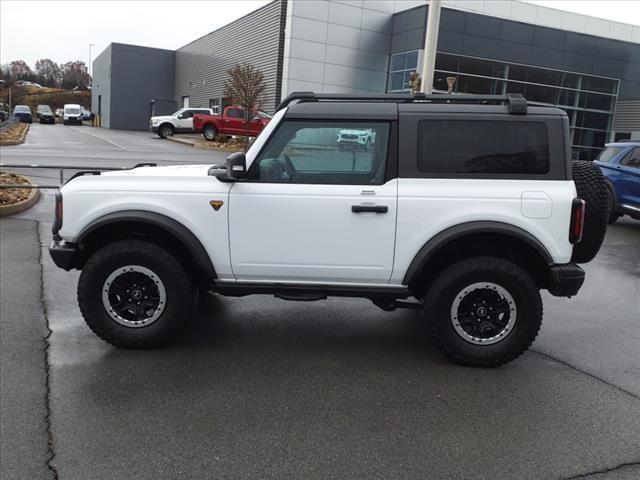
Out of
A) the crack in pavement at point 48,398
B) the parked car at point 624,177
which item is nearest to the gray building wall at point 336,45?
the parked car at point 624,177

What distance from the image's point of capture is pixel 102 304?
4.53 meters

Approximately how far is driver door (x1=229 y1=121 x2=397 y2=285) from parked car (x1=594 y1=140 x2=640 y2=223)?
27.5 ft

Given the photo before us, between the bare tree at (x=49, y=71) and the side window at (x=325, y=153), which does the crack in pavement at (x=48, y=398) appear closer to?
the side window at (x=325, y=153)

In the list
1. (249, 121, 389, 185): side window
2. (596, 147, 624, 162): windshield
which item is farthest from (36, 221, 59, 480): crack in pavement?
(596, 147, 624, 162): windshield

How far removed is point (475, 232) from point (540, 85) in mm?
33838

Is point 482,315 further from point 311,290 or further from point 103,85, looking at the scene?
point 103,85

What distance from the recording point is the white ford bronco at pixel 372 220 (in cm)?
429

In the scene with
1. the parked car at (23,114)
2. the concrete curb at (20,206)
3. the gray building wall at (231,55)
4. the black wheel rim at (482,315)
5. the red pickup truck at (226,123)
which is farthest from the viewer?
the parked car at (23,114)

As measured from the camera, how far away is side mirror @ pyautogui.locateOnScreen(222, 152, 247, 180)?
4301mm

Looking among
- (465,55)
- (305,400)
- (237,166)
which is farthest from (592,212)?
(465,55)

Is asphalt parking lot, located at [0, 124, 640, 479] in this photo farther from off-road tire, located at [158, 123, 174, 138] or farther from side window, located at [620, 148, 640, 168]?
off-road tire, located at [158, 123, 174, 138]

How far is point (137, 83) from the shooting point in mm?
58781

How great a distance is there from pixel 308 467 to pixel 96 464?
3.61ft

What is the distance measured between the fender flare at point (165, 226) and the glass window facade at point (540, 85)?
96.9 ft
